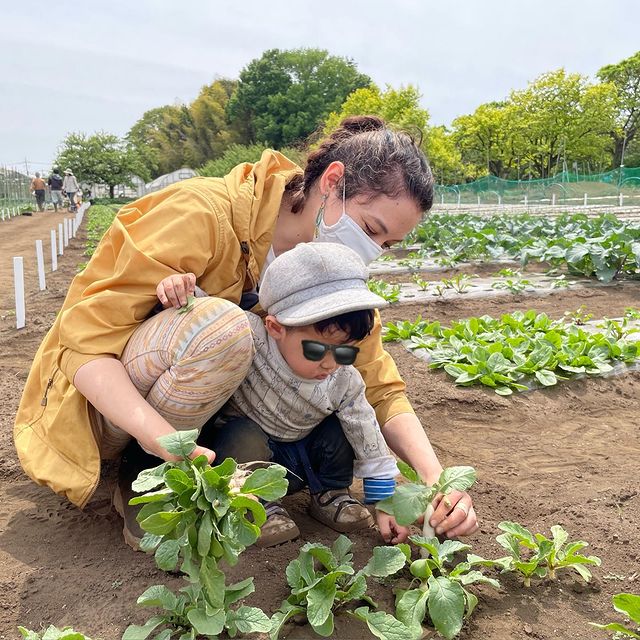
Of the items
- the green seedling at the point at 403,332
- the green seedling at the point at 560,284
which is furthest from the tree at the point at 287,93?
the green seedling at the point at 403,332

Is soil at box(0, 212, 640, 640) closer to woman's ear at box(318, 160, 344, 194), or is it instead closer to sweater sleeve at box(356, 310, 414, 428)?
sweater sleeve at box(356, 310, 414, 428)

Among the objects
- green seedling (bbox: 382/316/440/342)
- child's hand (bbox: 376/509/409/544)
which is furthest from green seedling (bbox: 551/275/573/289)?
child's hand (bbox: 376/509/409/544)

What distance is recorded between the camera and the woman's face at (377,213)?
6.70 feet

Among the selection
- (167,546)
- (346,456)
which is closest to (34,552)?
(167,546)

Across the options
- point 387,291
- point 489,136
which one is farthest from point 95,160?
point 387,291

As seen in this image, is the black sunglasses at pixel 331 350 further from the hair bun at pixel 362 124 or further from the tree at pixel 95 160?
the tree at pixel 95 160

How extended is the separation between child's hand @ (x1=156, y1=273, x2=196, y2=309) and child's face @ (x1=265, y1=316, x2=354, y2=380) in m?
0.24

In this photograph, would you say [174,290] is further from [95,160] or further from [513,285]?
[95,160]

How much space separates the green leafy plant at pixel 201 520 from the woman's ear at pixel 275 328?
0.52m

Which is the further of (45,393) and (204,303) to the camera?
(45,393)

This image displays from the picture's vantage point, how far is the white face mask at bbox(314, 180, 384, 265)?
6.74ft

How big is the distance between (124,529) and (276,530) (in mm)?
437

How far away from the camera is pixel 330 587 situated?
57.9 inches

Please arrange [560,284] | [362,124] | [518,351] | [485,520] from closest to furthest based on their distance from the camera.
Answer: [485,520]
[362,124]
[518,351]
[560,284]
